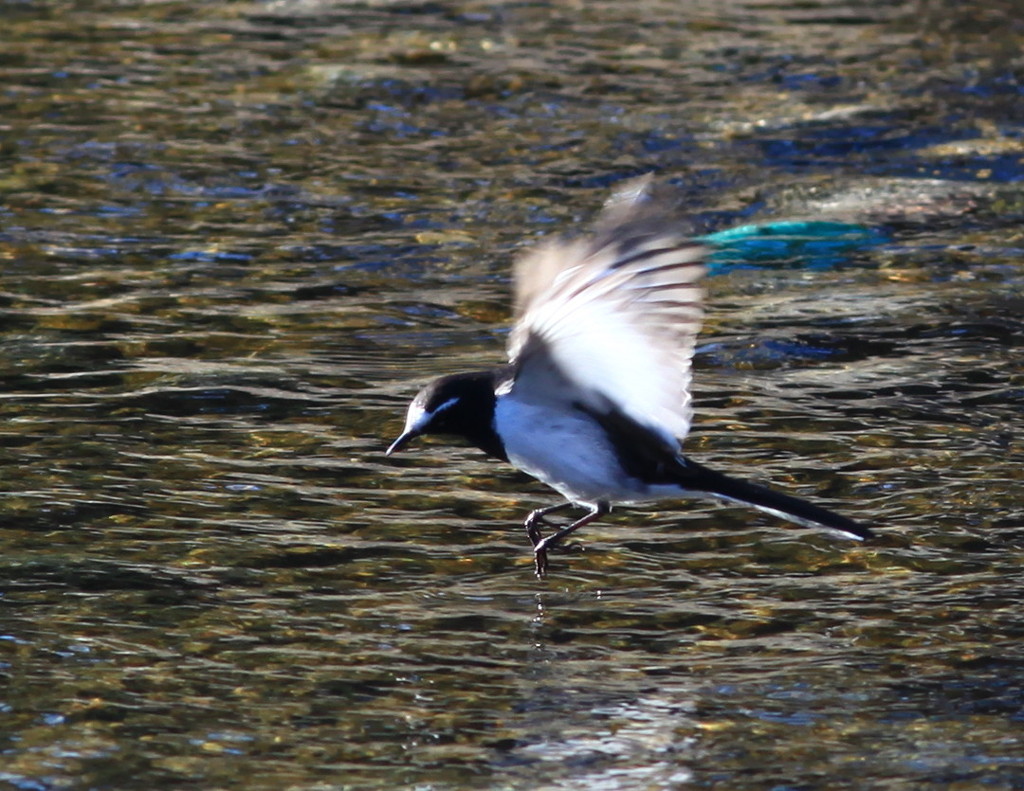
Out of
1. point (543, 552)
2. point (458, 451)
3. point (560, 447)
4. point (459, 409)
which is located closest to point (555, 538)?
point (543, 552)

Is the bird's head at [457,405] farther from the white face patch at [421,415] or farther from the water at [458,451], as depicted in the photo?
the water at [458,451]

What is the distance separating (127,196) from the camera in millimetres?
10055

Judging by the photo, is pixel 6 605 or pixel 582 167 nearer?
pixel 6 605

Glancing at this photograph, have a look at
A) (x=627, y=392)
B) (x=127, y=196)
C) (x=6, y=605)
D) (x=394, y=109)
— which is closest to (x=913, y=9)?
(x=394, y=109)

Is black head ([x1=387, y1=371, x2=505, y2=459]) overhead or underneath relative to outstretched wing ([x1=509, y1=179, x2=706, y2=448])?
underneath

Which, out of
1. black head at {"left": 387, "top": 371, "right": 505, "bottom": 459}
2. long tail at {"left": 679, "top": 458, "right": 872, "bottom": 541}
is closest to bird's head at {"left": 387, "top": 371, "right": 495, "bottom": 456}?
black head at {"left": 387, "top": 371, "right": 505, "bottom": 459}

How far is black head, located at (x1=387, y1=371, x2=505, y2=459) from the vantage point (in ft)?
17.6

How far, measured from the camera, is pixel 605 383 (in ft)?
17.3

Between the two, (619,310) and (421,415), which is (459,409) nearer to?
(421,415)

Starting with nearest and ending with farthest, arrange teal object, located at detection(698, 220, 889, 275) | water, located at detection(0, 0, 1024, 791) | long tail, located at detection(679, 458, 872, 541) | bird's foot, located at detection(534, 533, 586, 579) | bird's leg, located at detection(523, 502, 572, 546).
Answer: water, located at detection(0, 0, 1024, 791) → long tail, located at detection(679, 458, 872, 541) → bird's foot, located at detection(534, 533, 586, 579) → bird's leg, located at detection(523, 502, 572, 546) → teal object, located at detection(698, 220, 889, 275)

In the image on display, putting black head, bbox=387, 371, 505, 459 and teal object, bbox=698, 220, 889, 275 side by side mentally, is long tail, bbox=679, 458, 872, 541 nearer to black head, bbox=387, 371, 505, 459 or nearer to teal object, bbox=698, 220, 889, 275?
black head, bbox=387, 371, 505, 459

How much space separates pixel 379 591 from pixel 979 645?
5.87ft

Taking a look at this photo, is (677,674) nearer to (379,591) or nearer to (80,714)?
(379,591)

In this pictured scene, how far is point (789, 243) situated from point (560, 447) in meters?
4.34
